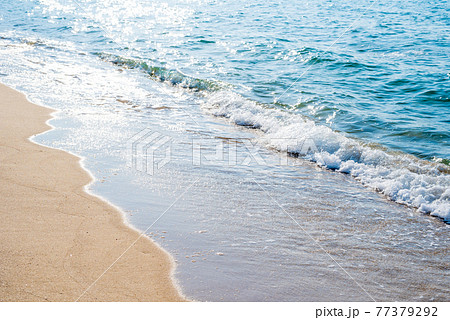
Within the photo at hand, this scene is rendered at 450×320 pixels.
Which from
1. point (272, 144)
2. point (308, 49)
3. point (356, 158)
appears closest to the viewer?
point (356, 158)

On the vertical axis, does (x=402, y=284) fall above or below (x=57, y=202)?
below

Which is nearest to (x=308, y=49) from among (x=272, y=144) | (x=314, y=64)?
(x=314, y=64)

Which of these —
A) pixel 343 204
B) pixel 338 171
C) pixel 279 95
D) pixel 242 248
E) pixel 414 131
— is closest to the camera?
pixel 242 248

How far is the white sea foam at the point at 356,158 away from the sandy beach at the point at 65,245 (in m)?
3.14

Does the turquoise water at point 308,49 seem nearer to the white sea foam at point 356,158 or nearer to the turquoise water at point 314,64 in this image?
the turquoise water at point 314,64

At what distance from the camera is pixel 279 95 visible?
9.03 meters

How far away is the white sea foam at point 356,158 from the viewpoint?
477 cm

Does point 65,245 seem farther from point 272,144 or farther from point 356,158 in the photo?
point 356,158

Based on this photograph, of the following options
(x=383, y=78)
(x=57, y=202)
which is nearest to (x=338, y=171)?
(x=57, y=202)

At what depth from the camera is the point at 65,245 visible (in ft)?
10.7

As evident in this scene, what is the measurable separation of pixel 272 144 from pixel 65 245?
13.3 ft
